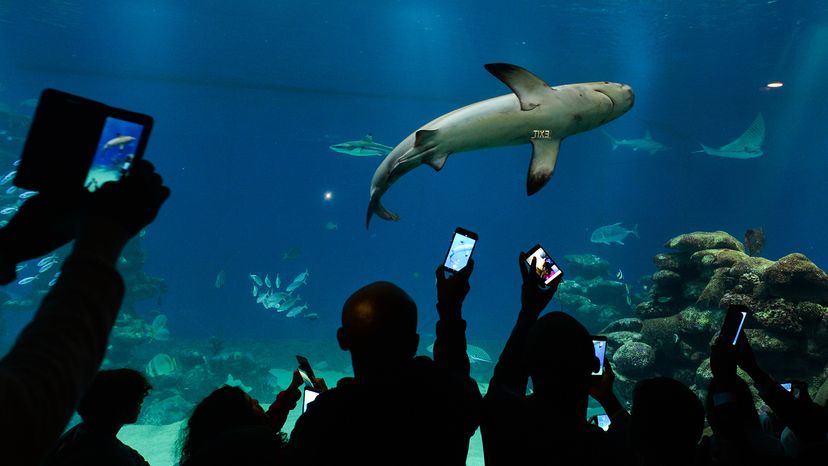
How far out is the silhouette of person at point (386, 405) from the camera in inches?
55.9

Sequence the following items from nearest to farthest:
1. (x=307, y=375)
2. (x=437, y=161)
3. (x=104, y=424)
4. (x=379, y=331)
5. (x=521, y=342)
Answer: (x=379, y=331)
(x=104, y=424)
(x=521, y=342)
(x=307, y=375)
(x=437, y=161)

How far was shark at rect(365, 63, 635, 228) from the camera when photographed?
12.3 feet

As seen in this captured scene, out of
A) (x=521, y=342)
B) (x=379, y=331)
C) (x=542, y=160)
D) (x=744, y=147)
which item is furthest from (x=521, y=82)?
(x=744, y=147)

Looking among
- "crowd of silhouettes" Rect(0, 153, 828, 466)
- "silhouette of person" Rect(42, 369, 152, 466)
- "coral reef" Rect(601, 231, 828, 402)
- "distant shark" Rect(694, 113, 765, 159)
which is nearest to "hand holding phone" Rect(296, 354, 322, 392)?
"crowd of silhouettes" Rect(0, 153, 828, 466)

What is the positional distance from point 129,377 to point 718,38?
23094 mm

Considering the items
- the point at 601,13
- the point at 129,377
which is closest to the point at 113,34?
the point at 601,13

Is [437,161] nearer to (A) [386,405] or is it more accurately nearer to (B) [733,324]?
(B) [733,324]

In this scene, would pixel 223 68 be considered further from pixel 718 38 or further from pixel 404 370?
pixel 404 370

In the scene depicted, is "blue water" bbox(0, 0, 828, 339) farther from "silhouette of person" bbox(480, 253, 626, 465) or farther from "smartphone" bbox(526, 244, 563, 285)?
"silhouette of person" bbox(480, 253, 626, 465)

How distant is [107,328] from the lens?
2.47 ft

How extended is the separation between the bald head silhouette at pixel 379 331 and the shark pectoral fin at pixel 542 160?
239 centimetres

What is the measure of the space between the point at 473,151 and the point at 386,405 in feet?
18.7

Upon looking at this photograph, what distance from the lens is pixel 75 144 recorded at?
3.51 feet

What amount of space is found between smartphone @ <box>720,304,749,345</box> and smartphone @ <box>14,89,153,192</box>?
2646 mm
